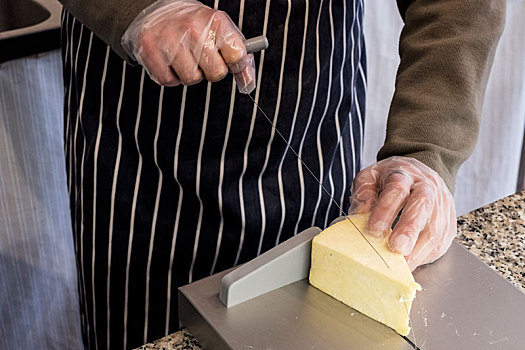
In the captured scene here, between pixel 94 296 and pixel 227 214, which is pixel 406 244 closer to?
pixel 227 214

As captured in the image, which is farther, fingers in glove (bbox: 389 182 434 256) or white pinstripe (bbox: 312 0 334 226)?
white pinstripe (bbox: 312 0 334 226)

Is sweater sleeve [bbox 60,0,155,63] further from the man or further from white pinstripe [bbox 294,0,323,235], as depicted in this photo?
white pinstripe [bbox 294,0,323,235]

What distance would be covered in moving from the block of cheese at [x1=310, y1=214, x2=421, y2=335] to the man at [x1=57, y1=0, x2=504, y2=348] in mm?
91

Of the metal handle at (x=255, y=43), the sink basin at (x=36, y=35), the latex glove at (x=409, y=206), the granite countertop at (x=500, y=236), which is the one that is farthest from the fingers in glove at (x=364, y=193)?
the sink basin at (x=36, y=35)

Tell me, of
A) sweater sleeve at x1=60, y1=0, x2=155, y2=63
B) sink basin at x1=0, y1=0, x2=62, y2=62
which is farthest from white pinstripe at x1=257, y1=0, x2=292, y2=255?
sink basin at x1=0, y1=0, x2=62, y2=62

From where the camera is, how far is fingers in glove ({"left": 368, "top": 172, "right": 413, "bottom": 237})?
868mm

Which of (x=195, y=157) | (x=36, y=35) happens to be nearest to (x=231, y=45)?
(x=195, y=157)

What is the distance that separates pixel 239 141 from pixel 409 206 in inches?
11.9

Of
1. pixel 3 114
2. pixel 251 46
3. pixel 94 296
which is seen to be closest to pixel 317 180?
pixel 251 46

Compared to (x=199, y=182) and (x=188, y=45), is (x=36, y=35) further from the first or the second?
(x=188, y=45)

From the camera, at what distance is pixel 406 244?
2.74ft

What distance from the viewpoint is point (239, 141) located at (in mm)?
1067

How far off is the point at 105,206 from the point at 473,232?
1.93ft

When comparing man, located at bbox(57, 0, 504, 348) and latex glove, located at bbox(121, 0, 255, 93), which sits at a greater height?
latex glove, located at bbox(121, 0, 255, 93)
